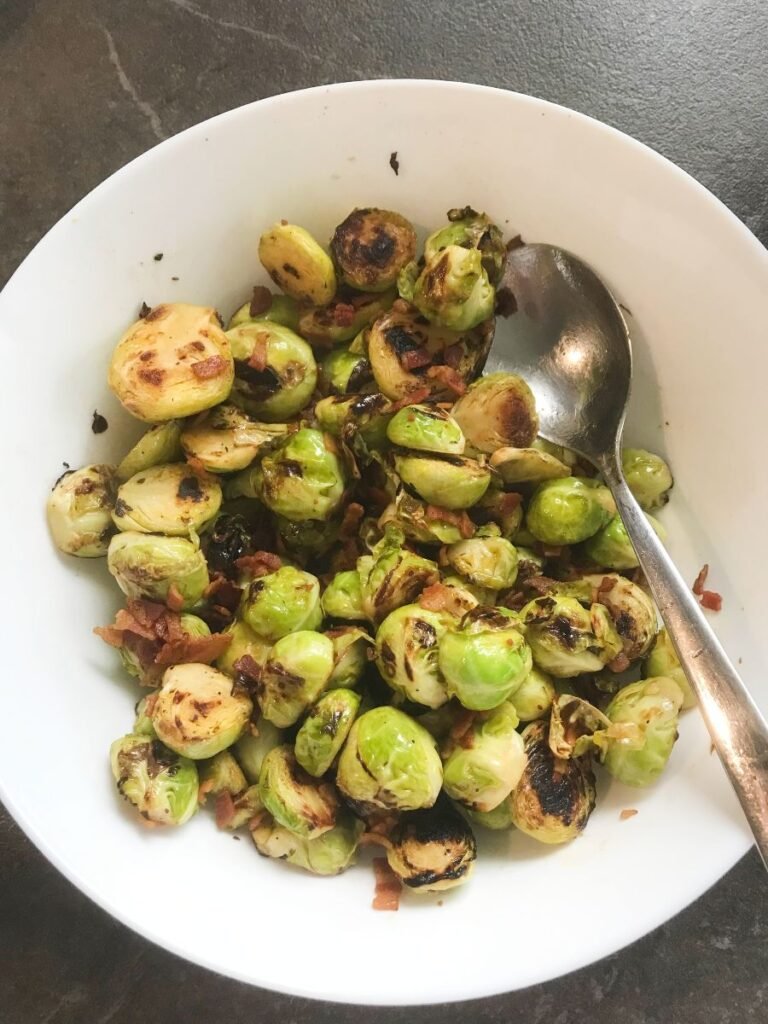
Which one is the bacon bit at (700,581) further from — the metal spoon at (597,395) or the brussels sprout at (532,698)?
the brussels sprout at (532,698)

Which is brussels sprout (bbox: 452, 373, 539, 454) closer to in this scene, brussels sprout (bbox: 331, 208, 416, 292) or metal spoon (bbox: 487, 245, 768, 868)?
metal spoon (bbox: 487, 245, 768, 868)

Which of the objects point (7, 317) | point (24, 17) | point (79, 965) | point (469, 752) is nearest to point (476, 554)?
point (469, 752)

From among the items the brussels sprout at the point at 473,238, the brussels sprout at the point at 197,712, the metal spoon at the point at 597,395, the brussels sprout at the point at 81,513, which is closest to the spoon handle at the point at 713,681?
the metal spoon at the point at 597,395

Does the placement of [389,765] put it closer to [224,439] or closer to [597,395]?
[224,439]

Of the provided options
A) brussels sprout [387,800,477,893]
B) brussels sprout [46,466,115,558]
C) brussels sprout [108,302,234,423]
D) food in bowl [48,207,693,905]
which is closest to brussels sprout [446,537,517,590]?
food in bowl [48,207,693,905]

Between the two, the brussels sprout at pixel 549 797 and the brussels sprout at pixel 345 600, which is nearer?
the brussels sprout at pixel 549 797

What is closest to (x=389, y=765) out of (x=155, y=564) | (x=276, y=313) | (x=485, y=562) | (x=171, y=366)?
(x=485, y=562)

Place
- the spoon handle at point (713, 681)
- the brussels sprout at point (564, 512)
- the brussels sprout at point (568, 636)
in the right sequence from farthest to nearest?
the brussels sprout at point (564, 512) → the brussels sprout at point (568, 636) → the spoon handle at point (713, 681)
